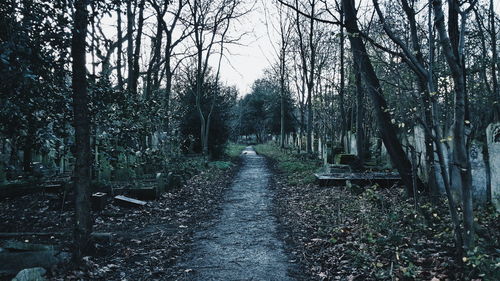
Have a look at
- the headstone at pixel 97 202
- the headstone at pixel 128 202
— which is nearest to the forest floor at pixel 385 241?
the headstone at pixel 128 202

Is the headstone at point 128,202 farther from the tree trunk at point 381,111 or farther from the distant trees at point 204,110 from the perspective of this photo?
the distant trees at point 204,110

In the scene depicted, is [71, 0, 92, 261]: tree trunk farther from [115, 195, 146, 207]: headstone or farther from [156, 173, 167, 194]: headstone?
[156, 173, 167, 194]: headstone

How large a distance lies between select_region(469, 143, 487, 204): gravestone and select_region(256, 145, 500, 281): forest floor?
47cm

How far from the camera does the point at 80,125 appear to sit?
4.99m

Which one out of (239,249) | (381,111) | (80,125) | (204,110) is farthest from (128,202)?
(204,110)

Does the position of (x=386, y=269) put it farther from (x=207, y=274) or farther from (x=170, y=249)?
(x=170, y=249)

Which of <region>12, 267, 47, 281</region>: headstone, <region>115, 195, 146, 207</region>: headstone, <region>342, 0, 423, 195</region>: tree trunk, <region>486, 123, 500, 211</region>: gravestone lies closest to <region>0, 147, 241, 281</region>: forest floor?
<region>115, 195, 146, 207</region>: headstone

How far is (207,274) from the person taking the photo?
476 cm

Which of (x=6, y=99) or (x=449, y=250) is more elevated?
(x=6, y=99)

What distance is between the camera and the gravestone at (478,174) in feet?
22.6

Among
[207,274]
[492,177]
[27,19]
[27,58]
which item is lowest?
[207,274]

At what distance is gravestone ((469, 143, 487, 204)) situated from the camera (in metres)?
6.88

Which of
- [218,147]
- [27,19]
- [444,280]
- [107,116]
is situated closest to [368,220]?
[444,280]

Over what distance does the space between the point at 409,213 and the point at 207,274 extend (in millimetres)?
3757
